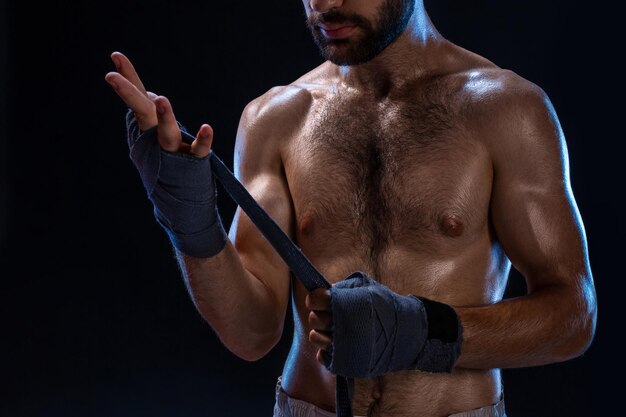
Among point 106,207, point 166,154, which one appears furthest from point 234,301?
point 106,207

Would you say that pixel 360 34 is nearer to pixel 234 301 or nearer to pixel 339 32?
pixel 339 32

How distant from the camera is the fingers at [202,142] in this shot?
122 centimetres

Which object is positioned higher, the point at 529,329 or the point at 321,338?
the point at 321,338

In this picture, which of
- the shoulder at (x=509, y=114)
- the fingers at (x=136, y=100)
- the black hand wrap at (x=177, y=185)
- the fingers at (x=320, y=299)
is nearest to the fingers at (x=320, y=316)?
the fingers at (x=320, y=299)

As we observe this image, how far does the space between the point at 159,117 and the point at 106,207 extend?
1575mm

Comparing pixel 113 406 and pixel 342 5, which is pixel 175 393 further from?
pixel 342 5

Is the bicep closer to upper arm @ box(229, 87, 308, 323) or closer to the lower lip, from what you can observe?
upper arm @ box(229, 87, 308, 323)

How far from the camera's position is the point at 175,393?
2.75 meters

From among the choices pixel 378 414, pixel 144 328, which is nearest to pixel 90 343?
pixel 144 328

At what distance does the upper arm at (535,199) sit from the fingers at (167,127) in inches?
20.5

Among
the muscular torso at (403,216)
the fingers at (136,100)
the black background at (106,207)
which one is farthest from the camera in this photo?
the black background at (106,207)

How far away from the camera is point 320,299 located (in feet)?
3.99

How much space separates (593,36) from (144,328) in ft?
4.55

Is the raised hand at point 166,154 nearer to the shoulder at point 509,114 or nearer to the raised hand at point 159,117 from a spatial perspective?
the raised hand at point 159,117
